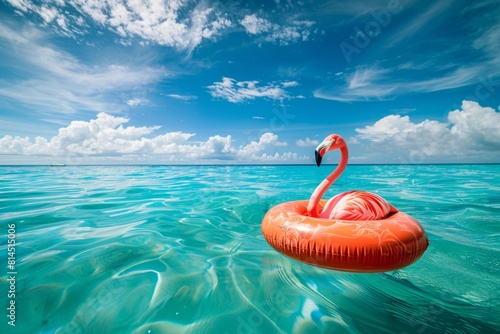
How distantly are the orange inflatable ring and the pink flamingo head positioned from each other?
0.82 meters

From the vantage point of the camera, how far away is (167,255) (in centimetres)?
440

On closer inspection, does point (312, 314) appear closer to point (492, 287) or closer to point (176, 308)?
point (176, 308)

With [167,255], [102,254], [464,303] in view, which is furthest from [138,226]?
[464,303]

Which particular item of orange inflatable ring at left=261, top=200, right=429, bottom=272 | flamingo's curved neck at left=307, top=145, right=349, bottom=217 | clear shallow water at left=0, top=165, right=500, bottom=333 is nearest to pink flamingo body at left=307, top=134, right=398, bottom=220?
flamingo's curved neck at left=307, top=145, right=349, bottom=217

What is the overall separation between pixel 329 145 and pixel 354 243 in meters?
1.26

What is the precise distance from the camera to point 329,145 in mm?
3137

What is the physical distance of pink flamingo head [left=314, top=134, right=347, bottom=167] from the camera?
3035 mm

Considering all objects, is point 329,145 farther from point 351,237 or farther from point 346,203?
point 351,237

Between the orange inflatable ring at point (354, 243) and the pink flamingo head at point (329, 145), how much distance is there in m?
0.82

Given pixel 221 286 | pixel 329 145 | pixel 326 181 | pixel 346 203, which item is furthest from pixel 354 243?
pixel 221 286

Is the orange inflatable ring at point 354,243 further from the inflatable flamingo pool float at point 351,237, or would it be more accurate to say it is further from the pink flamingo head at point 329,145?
the pink flamingo head at point 329,145

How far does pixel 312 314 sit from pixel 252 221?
13.8ft

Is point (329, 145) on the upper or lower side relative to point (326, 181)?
upper

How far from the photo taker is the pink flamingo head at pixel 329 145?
9.96 ft
